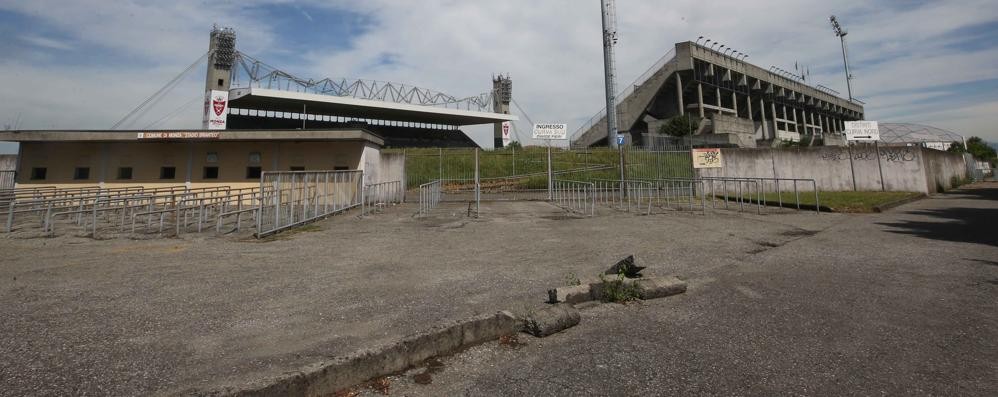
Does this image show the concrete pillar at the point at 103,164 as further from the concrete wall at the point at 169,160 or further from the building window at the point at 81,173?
the building window at the point at 81,173

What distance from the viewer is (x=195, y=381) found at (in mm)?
2693

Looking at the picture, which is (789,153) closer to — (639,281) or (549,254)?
(549,254)

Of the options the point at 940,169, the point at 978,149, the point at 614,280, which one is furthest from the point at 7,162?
the point at 978,149

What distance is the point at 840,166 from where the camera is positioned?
20.9m

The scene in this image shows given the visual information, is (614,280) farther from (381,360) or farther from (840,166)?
(840,166)

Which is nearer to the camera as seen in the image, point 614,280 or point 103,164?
point 614,280

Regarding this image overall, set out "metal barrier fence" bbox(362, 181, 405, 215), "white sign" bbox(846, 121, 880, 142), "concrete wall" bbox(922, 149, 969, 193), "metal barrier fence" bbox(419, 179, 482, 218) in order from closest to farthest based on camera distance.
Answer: "metal barrier fence" bbox(362, 181, 405, 215), "metal barrier fence" bbox(419, 179, 482, 218), "concrete wall" bbox(922, 149, 969, 193), "white sign" bbox(846, 121, 880, 142)

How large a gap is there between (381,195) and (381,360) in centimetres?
1542

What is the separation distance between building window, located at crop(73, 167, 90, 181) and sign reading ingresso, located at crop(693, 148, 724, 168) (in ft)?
88.0

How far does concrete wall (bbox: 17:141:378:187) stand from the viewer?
56.3ft

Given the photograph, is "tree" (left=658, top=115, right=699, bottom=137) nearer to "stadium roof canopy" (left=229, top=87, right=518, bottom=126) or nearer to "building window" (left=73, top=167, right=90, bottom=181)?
"stadium roof canopy" (left=229, top=87, right=518, bottom=126)

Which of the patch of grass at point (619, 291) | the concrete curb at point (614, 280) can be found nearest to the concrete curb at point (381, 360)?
the concrete curb at point (614, 280)

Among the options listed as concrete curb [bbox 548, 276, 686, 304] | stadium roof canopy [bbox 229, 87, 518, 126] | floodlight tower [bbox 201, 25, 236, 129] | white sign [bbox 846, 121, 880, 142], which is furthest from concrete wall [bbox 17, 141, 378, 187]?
floodlight tower [bbox 201, 25, 236, 129]

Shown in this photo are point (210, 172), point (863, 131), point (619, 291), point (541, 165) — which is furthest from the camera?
point (541, 165)
